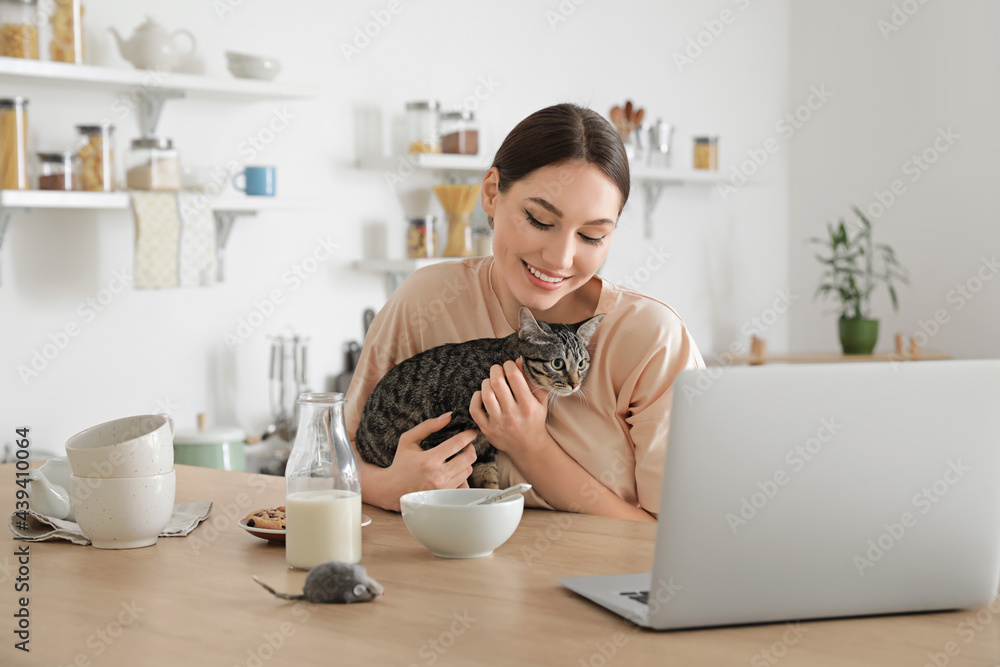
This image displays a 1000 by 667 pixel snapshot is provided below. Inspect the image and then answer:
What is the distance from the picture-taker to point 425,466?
138cm

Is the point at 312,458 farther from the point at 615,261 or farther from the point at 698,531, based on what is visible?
the point at 615,261

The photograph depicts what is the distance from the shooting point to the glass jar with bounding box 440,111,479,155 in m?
3.24

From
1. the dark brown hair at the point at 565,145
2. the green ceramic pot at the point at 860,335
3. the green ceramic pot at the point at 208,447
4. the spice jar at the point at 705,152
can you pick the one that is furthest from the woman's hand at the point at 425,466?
the green ceramic pot at the point at 860,335

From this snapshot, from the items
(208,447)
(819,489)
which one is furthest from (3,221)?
(819,489)

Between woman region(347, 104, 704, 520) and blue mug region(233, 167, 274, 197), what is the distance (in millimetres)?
1472

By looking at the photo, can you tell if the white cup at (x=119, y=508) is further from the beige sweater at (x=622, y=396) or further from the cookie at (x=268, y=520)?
the beige sweater at (x=622, y=396)

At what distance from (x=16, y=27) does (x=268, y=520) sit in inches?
70.5

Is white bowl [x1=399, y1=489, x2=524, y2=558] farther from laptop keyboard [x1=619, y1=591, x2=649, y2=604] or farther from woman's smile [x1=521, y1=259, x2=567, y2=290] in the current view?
woman's smile [x1=521, y1=259, x2=567, y2=290]

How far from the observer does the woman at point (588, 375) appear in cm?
141

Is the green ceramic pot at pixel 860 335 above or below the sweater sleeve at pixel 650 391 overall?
below

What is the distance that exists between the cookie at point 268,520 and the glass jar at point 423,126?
215cm

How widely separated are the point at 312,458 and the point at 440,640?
0.32 meters

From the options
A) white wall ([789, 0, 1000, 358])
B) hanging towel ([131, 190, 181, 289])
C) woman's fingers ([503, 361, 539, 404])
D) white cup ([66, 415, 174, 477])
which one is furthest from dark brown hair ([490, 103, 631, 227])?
white wall ([789, 0, 1000, 358])

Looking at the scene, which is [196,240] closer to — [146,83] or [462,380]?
[146,83]
